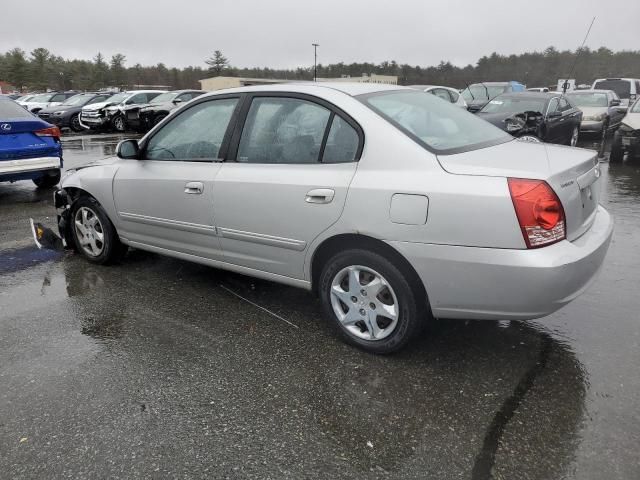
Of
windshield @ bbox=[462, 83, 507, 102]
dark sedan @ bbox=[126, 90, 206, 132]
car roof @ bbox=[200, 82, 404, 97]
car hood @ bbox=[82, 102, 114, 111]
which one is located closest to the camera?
car roof @ bbox=[200, 82, 404, 97]

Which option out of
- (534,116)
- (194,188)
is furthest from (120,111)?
(194,188)

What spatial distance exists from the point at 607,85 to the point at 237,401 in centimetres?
2289

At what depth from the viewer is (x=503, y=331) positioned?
346 centimetres

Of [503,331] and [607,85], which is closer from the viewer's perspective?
[503,331]

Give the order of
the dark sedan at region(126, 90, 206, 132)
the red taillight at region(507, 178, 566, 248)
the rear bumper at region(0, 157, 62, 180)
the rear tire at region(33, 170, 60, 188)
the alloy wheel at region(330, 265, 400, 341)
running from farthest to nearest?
the dark sedan at region(126, 90, 206, 132), the rear tire at region(33, 170, 60, 188), the rear bumper at region(0, 157, 62, 180), the alloy wheel at region(330, 265, 400, 341), the red taillight at region(507, 178, 566, 248)

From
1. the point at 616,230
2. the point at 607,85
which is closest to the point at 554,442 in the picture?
the point at 616,230

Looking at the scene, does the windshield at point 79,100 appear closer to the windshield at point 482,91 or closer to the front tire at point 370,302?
the windshield at point 482,91

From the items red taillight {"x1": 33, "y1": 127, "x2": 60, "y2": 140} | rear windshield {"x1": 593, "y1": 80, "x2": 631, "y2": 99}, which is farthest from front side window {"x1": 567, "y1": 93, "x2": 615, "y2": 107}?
red taillight {"x1": 33, "y1": 127, "x2": 60, "y2": 140}

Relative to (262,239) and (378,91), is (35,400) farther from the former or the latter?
(378,91)

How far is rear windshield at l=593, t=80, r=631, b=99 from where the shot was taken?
2023cm

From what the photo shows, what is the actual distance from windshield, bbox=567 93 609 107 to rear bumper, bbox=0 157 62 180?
45.9ft

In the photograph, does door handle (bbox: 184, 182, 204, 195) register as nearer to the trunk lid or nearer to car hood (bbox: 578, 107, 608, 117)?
the trunk lid

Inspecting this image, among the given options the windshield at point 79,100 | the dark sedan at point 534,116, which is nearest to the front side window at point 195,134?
the dark sedan at point 534,116

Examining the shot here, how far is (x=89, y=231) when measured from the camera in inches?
191
